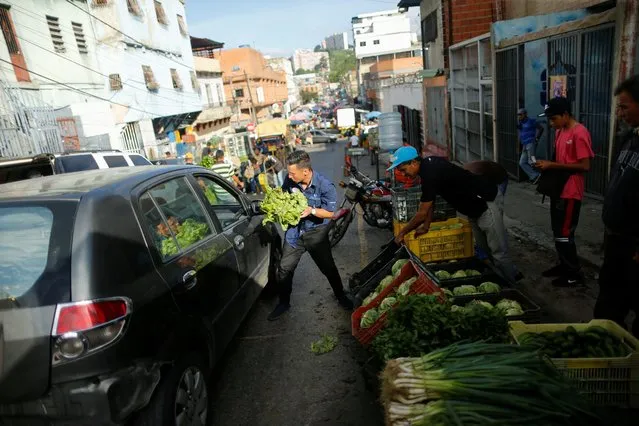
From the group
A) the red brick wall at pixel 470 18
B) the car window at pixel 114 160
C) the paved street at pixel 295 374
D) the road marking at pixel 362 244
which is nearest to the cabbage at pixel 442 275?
the paved street at pixel 295 374

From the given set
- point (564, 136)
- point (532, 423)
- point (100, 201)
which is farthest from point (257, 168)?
point (532, 423)

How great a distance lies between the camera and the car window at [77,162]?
321 inches

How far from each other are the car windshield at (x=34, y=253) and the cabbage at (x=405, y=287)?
251 cm

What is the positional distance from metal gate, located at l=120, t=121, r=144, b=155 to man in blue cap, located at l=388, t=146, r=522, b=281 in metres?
15.7

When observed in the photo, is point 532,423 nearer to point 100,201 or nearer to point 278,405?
point 278,405

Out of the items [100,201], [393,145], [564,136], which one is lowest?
[393,145]

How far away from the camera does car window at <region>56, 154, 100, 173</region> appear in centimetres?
816

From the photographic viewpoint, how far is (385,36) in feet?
295

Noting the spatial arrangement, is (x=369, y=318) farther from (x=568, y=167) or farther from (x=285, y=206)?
(x=568, y=167)

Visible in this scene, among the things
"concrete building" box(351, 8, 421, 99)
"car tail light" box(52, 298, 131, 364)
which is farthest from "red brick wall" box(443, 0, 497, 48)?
"concrete building" box(351, 8, 421, 99)

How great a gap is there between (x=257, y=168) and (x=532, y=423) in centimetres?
1358

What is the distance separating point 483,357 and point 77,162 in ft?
27.8

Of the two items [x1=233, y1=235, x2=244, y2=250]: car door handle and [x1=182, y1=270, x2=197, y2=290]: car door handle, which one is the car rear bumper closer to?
[x1=182, y1=270, x2=197, y2=290]: car door handle

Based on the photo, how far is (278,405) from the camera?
3.44 meters
